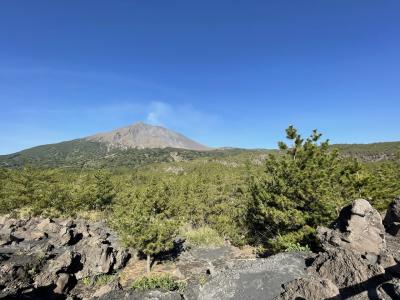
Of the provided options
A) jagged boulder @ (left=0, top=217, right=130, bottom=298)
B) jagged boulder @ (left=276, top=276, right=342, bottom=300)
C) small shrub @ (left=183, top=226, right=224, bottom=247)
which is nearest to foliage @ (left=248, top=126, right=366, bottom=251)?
jagged boulder @ (left=276, top=276, right=342, bottom=300)

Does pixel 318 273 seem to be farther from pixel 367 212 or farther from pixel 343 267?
pixel 367 212

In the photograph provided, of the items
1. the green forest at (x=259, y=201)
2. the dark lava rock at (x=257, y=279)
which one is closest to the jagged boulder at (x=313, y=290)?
the dark lava rock at (x=257, y=279)

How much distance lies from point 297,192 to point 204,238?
59.0ft

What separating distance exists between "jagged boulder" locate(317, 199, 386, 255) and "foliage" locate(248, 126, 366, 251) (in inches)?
190

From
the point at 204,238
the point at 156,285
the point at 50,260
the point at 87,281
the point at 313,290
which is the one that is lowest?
the point at 204,238

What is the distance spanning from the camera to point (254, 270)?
16766 millimetres

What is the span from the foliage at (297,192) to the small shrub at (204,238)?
32.3 ft

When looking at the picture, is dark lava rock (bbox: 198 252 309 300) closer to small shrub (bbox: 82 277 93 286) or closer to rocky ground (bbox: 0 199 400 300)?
rocky ground (bbox: 0 199 400 300)

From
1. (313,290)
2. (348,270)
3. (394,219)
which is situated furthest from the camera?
(394,219)

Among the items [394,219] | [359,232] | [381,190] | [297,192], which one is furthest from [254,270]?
[381,190]

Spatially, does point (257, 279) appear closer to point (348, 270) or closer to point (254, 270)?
point (254, 270)

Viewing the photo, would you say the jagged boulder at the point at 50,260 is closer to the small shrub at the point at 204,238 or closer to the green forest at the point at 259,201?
the green forest at the point at 259,201

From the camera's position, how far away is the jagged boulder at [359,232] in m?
15.3

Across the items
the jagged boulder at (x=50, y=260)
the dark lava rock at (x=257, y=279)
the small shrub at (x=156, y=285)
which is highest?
the dark lava rock at (x=257, y=279)
